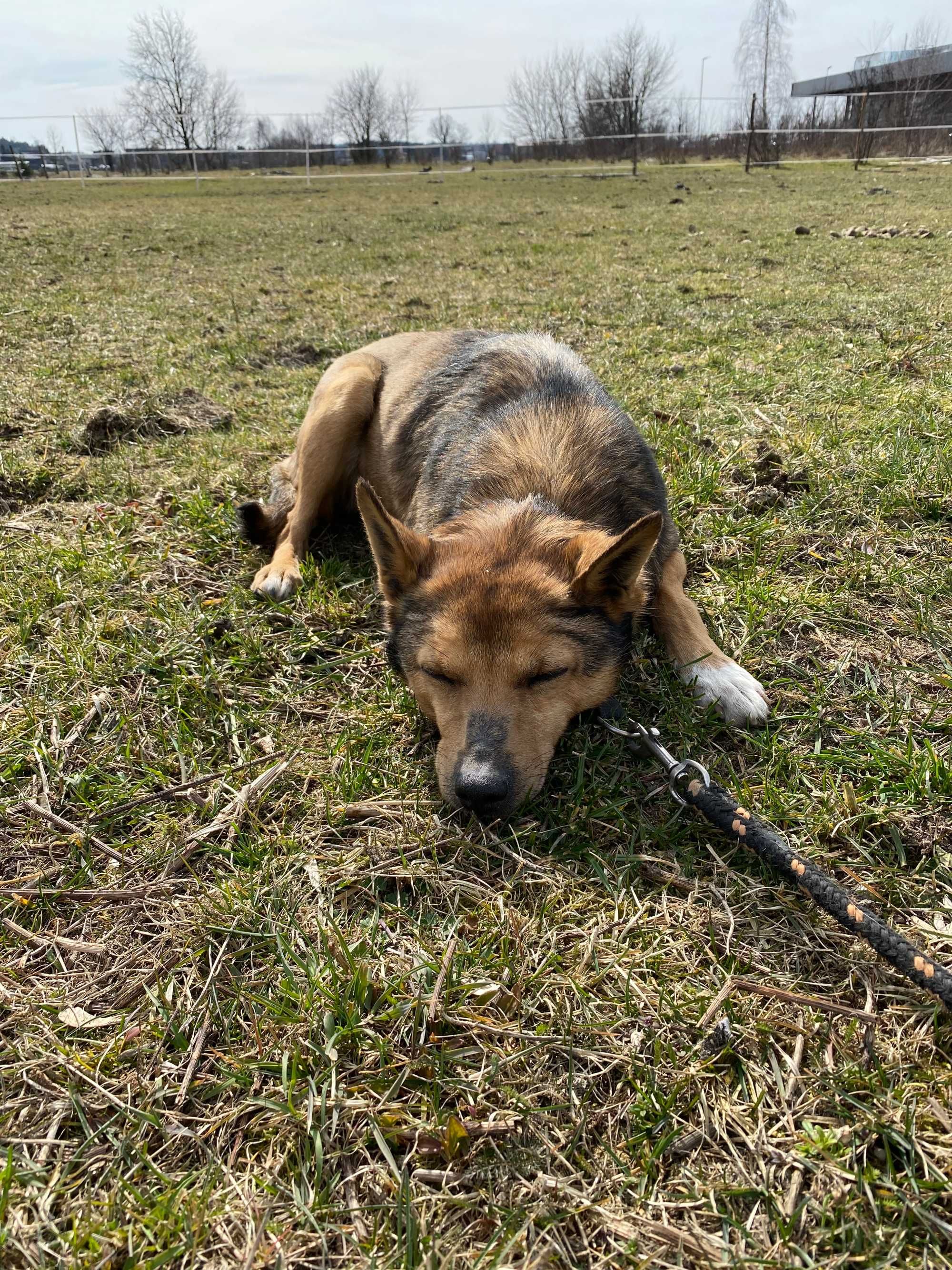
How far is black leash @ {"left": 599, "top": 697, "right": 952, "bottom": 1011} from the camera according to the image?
189cm

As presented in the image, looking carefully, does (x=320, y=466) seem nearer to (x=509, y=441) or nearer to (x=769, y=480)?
(x=509, y=441)

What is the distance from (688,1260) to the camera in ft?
4.94

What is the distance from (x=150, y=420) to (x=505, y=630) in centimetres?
484

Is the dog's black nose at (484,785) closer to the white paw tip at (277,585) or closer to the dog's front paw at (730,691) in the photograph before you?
the dog's front paw at (730,691)

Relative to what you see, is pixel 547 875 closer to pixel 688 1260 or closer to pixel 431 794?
pixel 431 794

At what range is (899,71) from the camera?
5559cm

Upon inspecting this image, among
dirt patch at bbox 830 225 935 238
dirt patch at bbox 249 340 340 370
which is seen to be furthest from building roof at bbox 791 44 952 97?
dirt patch at bbox 249 340 340 370

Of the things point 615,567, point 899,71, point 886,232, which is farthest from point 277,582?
point 899,71

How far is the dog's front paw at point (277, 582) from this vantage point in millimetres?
3994

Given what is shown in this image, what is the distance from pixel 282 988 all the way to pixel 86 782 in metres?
1.25

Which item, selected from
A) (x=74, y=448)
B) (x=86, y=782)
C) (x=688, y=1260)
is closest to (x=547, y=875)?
(x=688, y=1260)

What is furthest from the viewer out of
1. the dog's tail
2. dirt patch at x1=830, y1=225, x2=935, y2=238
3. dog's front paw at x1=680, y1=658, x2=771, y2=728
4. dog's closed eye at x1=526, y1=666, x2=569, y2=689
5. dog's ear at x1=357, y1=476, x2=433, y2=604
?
dirt patch at x1=830, y1=225, x2=935, y2=238

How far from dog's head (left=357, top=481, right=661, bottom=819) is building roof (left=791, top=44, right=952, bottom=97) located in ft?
187

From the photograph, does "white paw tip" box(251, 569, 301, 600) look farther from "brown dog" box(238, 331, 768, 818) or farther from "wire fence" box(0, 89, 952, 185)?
"wire fence" box(0, 89, 952, 185)
